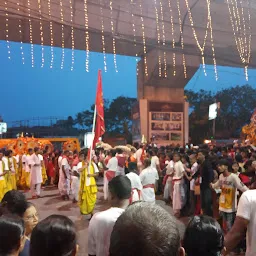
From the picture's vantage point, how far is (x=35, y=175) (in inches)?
424

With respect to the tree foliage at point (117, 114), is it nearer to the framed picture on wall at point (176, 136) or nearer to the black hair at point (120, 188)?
the framed picture on wall at point (176, 136)

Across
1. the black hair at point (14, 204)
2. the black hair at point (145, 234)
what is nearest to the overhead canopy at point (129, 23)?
the black hair at point (14, 204)

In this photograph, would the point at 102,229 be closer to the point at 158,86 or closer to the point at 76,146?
the point at 76,146

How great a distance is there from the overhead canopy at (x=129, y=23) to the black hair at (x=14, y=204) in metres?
12.2

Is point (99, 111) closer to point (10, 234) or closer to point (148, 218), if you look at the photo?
point (10, 234)

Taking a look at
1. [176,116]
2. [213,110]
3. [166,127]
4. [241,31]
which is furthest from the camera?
[213,110]

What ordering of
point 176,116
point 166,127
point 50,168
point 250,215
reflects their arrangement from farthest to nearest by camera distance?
1. point 176,116
2. point 166,127
3. point 50,168
4. point 250,215

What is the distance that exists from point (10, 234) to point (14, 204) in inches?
36.3

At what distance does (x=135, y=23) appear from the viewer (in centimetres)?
1695

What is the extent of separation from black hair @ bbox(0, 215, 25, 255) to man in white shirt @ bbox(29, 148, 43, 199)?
29.2 ft

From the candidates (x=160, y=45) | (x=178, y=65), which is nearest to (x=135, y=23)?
(x=160, y=45)

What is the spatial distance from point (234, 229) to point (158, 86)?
19.2 m

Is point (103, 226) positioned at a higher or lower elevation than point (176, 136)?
lower

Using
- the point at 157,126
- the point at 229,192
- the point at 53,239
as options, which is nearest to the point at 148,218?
the point at 53,239
